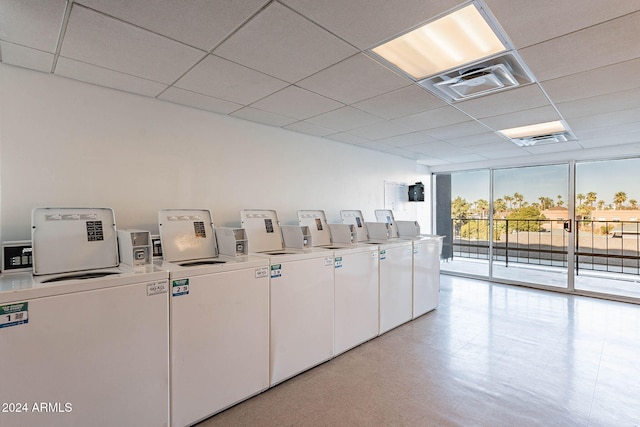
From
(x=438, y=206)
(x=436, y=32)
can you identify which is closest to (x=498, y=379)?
(x=436, y=32)

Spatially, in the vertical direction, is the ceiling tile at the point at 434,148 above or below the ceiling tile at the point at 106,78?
above

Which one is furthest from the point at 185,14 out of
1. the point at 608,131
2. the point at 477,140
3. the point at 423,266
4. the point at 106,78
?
the point at 608,131

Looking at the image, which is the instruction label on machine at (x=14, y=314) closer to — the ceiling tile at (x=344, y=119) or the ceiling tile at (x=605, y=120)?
the ceiling tile at (x=344, y=119)

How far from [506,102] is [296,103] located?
2026mm

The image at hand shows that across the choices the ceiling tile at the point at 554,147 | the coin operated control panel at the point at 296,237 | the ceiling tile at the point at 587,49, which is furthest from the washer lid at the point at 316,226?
the ceiling tile at the point at 554,147

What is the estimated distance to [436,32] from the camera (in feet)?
6.22

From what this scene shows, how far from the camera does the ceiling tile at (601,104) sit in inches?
109

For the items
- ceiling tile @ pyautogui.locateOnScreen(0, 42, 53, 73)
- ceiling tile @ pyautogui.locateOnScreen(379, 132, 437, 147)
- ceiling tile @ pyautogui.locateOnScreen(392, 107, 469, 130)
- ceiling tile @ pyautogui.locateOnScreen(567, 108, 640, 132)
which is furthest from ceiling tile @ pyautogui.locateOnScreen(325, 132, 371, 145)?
ceiling tile @ pyautogui.locateOnScreen(0, 42, 53, 73)

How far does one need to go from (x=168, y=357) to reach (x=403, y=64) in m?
2.57

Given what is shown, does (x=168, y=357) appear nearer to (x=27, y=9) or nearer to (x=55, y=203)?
(x=55, y=203)

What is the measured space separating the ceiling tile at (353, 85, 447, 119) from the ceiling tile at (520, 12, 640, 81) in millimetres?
809

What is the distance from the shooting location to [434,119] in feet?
11.4

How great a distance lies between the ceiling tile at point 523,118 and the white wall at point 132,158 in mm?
2248

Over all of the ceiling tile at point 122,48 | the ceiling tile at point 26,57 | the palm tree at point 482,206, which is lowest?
the palm tree at point 482,206
